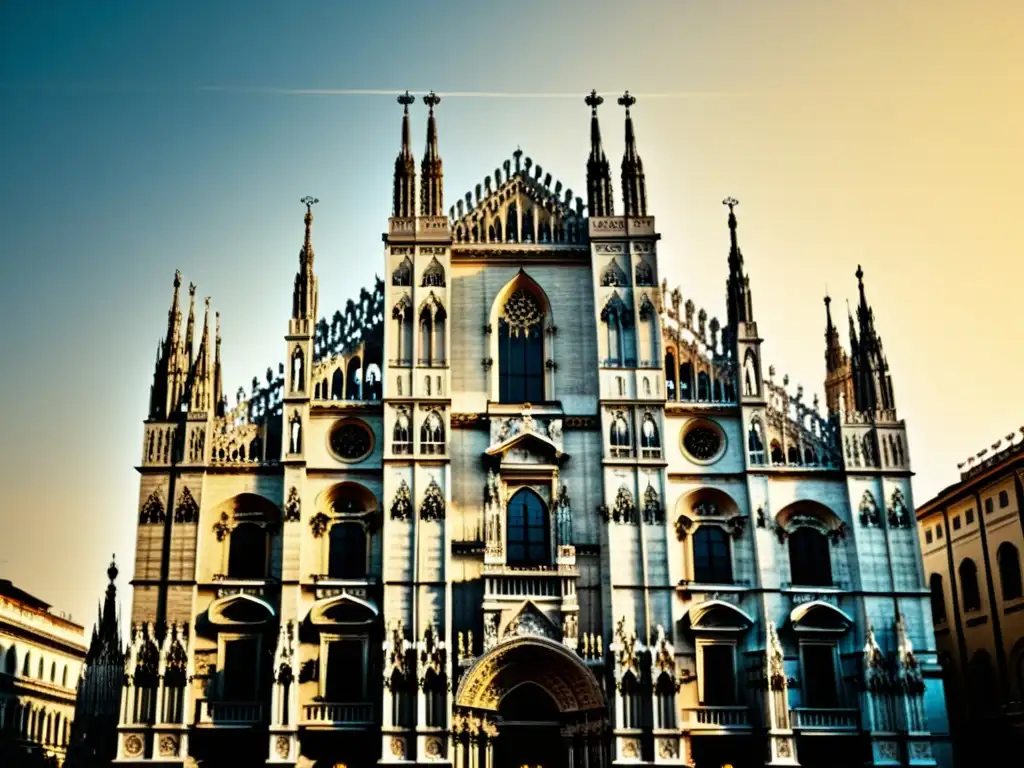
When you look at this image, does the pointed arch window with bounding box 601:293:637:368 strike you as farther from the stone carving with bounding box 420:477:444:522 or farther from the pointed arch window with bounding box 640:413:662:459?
the stone carving with bounding box 420:477:444:522

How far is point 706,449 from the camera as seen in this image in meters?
49.4

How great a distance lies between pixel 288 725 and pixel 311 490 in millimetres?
8769

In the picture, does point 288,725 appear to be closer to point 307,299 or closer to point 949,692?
point 307,299

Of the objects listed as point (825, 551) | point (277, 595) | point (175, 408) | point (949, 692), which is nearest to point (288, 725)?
point (277, 595)

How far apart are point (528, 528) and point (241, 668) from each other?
38.5 ft

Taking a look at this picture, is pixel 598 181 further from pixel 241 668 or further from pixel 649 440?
pixel 241 668

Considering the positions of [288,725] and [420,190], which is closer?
[288,725]

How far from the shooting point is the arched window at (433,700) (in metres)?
43.6

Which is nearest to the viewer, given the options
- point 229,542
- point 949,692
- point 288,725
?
point 288,725

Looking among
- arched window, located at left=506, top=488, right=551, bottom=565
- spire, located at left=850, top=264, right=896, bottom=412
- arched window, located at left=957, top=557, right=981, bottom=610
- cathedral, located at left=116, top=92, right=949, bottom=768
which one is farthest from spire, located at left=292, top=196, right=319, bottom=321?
arched window, located at left=957, top=557, right=981, bottom=610

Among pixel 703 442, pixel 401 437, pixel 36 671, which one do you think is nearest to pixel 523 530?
pixel 401 437

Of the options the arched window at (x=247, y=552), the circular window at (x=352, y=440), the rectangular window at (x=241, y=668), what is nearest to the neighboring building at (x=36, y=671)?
the rectangular window at (x=241, y=668)

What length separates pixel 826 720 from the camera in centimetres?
4544

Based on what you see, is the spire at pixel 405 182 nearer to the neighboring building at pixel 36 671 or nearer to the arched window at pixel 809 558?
the arched window at pixel 809 558
